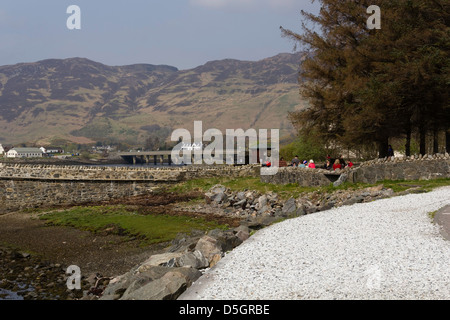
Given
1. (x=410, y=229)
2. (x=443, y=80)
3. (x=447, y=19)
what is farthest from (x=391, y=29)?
(x=410, y=229)

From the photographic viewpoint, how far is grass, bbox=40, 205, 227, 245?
24906mm

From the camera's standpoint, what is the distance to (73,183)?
49531 millimetres

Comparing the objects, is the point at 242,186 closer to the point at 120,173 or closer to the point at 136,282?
the point at 120,173

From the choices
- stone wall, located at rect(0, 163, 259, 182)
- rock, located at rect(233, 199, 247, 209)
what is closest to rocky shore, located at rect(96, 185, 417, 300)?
rock, located at rect(233, 199, 247, 209)

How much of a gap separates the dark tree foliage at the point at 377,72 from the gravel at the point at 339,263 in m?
18.8

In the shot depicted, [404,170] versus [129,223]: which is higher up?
[404,170]

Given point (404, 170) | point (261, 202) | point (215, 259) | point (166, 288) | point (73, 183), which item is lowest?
point (73, 183)

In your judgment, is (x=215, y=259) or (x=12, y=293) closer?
(x=215, y=259)

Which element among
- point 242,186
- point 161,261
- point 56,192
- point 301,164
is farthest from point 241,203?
point 56,192

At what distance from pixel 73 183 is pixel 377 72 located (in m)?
33.2

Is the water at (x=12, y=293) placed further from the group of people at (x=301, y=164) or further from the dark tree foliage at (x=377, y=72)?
the dark tree foliage at (x=377, y=72)

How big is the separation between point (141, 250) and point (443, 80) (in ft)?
73.4

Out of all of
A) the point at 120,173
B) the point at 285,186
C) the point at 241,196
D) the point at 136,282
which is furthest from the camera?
the point at 120,173

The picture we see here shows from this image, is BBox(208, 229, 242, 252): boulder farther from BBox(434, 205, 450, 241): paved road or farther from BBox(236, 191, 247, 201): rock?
BBox(236, 191, 247, 201): rock
